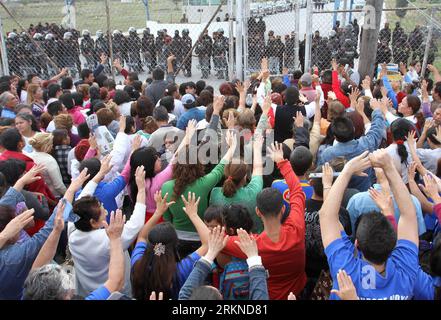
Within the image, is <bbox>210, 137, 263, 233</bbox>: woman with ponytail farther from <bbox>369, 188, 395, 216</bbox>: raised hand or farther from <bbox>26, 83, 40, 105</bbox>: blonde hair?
<bbox>26, 83, 40, 105</bbox>: blonde hair

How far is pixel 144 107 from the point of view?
5871 millimetres

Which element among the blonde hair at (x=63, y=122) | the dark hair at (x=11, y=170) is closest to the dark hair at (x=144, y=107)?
the blonde hair at (x=63, y=122)

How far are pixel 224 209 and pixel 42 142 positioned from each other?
7.98 feet

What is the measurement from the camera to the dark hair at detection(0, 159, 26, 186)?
4012mm

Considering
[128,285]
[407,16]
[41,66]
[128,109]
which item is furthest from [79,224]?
[407,16]

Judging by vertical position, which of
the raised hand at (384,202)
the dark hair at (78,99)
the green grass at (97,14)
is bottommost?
the raised hand at (384,202)

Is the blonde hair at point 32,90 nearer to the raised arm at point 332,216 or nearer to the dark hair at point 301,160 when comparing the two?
the dark hair at point 301,160

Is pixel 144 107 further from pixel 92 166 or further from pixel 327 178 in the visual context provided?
pixel 327 178

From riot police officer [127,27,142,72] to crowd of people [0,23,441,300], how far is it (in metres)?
8.54

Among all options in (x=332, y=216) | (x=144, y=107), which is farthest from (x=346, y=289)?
(x=144, y=107)

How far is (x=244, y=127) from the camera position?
498 cm

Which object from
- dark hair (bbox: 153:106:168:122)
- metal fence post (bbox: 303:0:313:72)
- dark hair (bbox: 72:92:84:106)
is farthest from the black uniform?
dark hair (bbox: 153:106:168:122)

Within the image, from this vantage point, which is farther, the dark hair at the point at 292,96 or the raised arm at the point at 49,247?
the dark hair at the point at 292,96

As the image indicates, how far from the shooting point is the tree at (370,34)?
26.2ft
